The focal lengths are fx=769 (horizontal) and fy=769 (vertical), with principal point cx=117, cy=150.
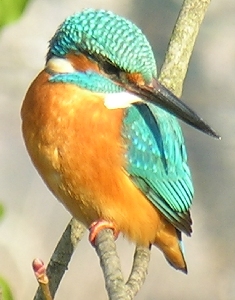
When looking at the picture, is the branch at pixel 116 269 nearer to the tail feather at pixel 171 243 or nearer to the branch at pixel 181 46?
the tail feather at pixel 171 243

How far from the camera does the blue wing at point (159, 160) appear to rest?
4.83ft

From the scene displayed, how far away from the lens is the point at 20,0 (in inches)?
37.0

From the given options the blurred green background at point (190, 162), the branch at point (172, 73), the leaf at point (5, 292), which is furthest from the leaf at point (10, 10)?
the blurred green background at point (190, 162)

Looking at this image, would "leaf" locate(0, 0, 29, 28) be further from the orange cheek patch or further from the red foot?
the red foot

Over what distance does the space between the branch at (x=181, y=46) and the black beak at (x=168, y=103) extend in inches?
10.4

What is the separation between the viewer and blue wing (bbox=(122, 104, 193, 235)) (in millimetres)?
1472

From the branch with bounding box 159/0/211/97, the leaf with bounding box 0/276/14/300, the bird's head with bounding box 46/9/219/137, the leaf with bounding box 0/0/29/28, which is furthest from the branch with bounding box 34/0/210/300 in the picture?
the leaf with bounding box 0/0/29/28

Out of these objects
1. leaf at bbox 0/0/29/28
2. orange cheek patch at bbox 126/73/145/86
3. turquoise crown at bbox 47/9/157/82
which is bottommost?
orange cheek patch at bbox 126/73/145/86

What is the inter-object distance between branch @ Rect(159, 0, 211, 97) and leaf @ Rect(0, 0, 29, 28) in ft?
2.36

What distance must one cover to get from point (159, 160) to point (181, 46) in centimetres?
27

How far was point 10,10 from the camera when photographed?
0.94 metres

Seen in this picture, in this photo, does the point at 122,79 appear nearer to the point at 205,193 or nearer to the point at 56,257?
the point at 56,257

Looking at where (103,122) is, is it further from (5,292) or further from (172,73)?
(5,292)

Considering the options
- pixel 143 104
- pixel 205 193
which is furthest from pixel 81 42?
pixel 205 193
